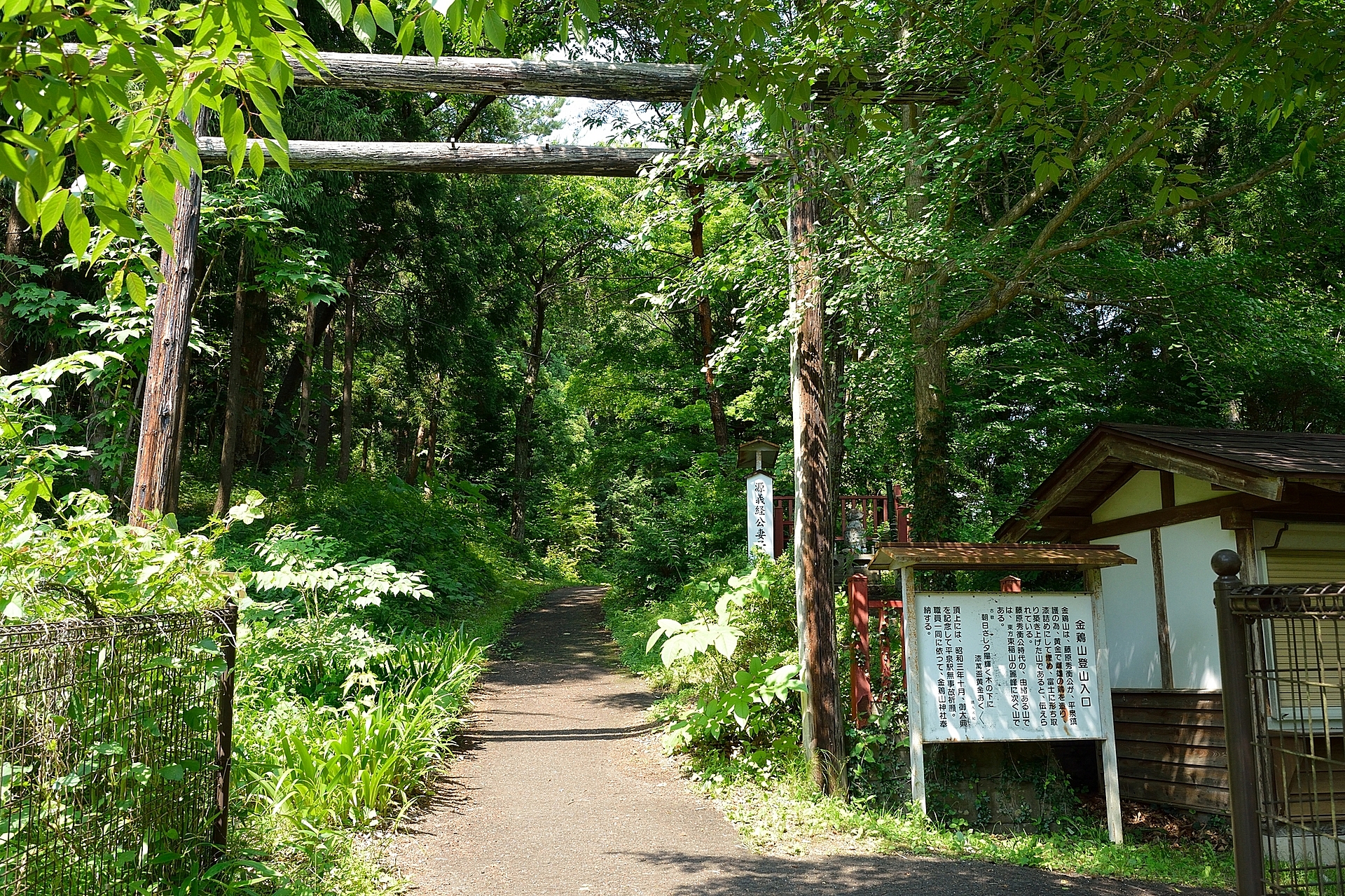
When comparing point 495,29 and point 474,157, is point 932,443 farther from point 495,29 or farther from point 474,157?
point 495,29

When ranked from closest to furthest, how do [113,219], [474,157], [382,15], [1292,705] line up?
[113,219], [382,15], [1292,705], [474,157]

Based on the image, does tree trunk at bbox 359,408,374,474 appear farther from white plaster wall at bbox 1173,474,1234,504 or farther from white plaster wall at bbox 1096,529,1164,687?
white plaster wall at bbox 1173,474,1234,504

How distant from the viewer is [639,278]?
18.4 metres

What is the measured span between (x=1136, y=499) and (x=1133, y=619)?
3.91 ft

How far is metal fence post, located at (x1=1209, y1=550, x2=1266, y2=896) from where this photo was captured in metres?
3.19

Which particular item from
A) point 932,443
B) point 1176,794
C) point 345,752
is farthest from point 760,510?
point 345,752

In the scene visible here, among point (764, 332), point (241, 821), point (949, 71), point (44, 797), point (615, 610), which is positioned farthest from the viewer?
point (615, 610)

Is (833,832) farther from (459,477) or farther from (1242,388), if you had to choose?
(459,477)

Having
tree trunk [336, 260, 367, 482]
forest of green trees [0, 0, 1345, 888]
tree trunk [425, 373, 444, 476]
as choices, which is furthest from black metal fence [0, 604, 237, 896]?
tree trunk [425, 373, 444, 476]

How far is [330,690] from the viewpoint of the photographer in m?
7.42

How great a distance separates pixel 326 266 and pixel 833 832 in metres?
9.52

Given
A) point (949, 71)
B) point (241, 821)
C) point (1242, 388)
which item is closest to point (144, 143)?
point (241, 821)

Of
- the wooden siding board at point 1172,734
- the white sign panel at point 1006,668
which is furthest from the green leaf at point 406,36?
the wooden siding board at point 1172,734

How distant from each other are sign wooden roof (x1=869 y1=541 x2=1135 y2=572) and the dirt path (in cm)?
223
